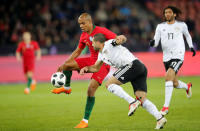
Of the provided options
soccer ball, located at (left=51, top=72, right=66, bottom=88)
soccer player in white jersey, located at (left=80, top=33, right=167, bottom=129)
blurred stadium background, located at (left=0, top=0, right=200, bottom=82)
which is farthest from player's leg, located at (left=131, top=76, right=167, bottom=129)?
blurred stadium background, located at (left=0, top=0, right=200, bottom=82)

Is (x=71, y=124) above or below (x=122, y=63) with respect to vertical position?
below

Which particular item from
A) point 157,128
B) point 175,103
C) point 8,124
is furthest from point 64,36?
point 157,128

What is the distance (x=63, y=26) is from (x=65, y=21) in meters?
0.31

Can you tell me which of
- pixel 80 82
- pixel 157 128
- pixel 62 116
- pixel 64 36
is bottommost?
pixel 80 82

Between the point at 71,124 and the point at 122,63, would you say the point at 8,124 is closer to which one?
the point at 71,124

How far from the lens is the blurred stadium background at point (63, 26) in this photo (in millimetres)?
19688

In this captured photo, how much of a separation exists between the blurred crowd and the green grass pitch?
4886mm

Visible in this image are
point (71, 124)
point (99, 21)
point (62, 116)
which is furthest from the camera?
point (99, 21)

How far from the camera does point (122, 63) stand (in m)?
7.83

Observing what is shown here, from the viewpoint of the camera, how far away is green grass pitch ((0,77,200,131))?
8406mm

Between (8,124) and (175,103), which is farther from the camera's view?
(175,103)

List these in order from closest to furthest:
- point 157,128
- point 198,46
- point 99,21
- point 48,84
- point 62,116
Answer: point 157,128
point 62,116
point 48,84
point 198,46
point 99,21

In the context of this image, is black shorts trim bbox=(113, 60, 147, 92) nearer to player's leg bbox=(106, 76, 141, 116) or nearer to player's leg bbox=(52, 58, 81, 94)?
player's leg bbox=(106, 76, 141, 116)

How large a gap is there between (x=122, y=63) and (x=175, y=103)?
14.2 feet
